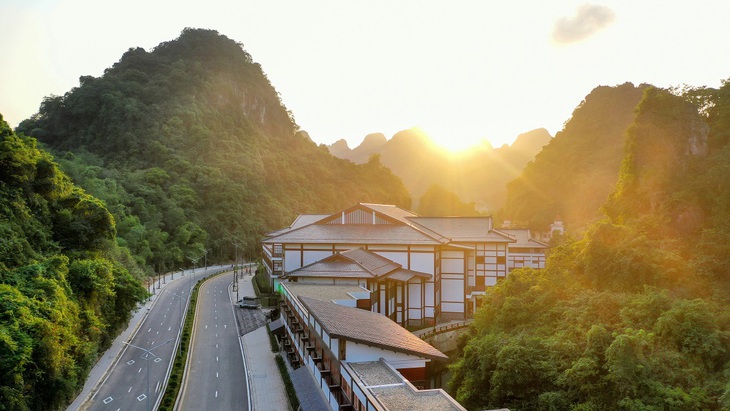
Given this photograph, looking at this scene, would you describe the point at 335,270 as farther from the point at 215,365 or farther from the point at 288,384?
the point at 215,365

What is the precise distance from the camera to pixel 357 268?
29875 millimetres

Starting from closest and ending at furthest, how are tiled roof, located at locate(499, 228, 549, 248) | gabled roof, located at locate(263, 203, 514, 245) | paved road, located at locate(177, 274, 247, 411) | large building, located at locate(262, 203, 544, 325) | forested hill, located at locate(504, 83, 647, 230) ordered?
paved road, located at locate(177, 274, 247, 411) → large building, located at locate(262, 203, 544, 325) → gabled roof, located at locate(263, 203, 514, 245) → tiled roof, located at locate(499, 228, 549, 248) → forested hill, located at locate(504, 83, 647, 230)

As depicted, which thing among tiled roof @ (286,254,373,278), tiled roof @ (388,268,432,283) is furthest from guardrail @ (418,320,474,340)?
tiled roof @ (286,254,373,278)

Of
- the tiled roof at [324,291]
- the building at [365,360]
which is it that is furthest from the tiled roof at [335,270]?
the building at [365,360]

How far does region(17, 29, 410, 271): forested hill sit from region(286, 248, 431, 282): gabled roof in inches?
1391

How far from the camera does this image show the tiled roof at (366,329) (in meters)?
16.6

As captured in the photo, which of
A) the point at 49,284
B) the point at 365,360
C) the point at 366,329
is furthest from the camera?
the point at 49,284

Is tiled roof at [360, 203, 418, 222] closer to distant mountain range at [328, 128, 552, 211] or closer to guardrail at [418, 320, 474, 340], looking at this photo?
guardrail at [418, 320, 474, 340]

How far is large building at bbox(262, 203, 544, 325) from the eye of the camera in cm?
3077

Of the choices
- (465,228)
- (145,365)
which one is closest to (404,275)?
(465,228)

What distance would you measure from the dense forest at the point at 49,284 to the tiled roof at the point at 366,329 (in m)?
11.0

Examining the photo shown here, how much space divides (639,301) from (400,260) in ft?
61.1

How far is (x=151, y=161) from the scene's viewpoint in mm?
84000

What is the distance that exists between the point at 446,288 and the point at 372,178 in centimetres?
9569
